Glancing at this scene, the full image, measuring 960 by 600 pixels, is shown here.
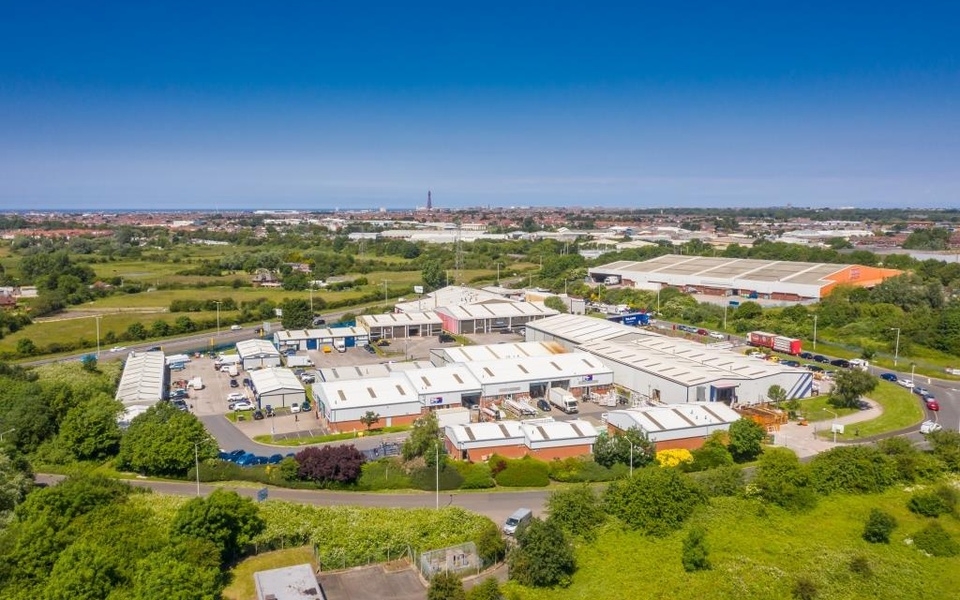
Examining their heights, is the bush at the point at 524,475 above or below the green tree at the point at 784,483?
below

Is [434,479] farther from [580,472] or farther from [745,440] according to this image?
[745,440]

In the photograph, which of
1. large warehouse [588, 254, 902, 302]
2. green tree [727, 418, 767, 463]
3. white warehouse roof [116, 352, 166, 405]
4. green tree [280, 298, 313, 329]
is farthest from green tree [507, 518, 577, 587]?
large warehouse [588, 254, 902, 302]

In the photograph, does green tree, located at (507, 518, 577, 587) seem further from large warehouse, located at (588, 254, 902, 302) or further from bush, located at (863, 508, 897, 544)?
large warehouse, located at (588, 254, 902, 302)

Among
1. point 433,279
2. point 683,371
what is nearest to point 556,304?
point 433,279

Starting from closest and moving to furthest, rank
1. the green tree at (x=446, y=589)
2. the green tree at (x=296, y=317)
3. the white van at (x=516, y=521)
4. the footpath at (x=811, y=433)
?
1. the green tree at (x=446, y=589)
2. the white van at (x=516, y=521)
3. the footpath at (x=811, y=433)
4. the green tree at (x=296, y=317)

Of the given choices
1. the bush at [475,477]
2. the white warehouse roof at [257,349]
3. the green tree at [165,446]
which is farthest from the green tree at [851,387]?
the white warehouse roof at [257,349]

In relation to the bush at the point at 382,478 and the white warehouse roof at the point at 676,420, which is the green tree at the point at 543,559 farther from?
the white warehouse roof at the point at 676,420

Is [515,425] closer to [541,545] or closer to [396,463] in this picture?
[396,463]
